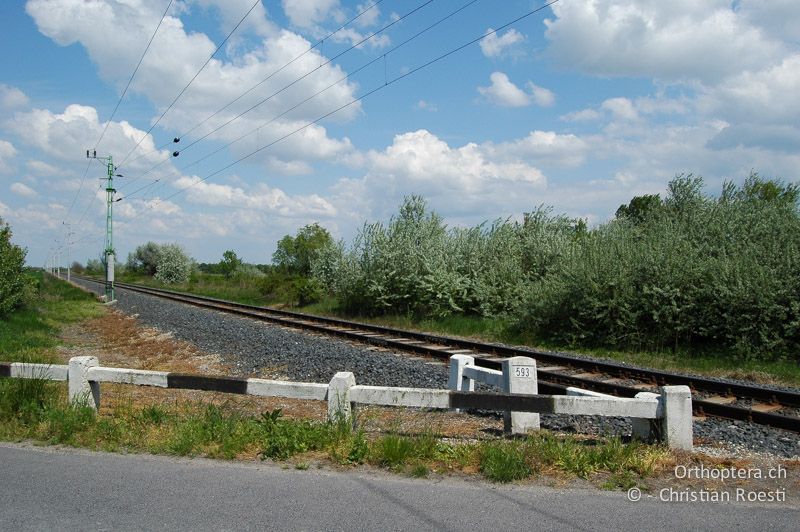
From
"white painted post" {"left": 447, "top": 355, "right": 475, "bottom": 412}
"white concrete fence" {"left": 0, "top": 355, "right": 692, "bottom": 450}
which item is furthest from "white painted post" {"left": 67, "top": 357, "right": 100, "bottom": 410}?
"white painted post" {"left": 447, "top": 355, "right": 475, "bottom": 412}

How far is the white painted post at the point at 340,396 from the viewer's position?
275 inches

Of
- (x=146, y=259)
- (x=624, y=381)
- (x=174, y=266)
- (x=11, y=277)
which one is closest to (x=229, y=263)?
(x=174, y=266)

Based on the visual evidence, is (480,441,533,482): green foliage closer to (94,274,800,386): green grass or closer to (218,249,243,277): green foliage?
(94,274,800,386): green grass

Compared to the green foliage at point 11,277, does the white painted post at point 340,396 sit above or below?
below

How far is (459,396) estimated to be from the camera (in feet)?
21.8

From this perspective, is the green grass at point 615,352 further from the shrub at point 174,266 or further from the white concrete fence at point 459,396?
the shrub at point 174,266

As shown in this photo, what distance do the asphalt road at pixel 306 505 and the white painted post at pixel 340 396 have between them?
964mm

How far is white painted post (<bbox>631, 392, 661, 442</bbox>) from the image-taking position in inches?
261

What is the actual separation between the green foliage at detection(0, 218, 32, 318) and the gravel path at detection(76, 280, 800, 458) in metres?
5.03

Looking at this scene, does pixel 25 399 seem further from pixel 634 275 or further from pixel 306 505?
pixel 634 275

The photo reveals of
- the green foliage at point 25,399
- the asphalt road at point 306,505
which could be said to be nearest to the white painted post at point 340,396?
the asphalt road at point 306,505

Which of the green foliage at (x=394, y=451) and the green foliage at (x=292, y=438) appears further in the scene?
the green foliage at (x=292, y=438)

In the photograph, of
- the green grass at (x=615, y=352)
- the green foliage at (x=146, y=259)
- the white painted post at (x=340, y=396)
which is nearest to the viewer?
the white painted post at (x=340, y=396)

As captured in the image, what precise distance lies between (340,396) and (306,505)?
1.86 metres
